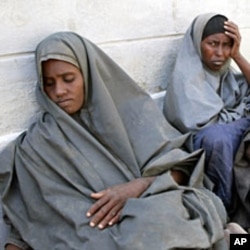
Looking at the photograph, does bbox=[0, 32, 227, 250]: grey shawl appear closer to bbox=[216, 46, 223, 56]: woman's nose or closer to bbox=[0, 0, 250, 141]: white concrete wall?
bbox=[0, 0, 250, 141]: white concrete wall

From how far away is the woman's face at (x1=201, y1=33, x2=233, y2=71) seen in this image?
3127 millimetres

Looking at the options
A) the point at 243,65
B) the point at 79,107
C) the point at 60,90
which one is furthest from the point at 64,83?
the point at 243,65

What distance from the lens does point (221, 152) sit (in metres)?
2.86

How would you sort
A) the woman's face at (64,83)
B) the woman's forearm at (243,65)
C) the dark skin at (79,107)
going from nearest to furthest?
1. the dark skin at (79,107)
2. the woman's face at (64,83)
3. the woman's forearm at (243,65)

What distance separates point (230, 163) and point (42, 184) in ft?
3.59

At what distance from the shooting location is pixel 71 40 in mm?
2521

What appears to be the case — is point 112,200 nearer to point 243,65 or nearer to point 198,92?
point 198,92

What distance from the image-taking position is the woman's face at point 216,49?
10.3 feet

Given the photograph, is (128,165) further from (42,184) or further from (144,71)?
(144,71)

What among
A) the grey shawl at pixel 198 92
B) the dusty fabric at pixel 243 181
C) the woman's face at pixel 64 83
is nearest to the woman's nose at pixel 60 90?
the woman's face at pixel 64 83

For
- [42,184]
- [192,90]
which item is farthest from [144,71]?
[42,184]

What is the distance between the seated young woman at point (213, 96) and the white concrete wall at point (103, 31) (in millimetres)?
174

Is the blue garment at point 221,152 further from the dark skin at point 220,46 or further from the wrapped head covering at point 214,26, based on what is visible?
the wrapped head covering at point 214,26

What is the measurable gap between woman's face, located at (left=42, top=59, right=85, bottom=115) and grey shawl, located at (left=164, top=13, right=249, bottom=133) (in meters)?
0.78
